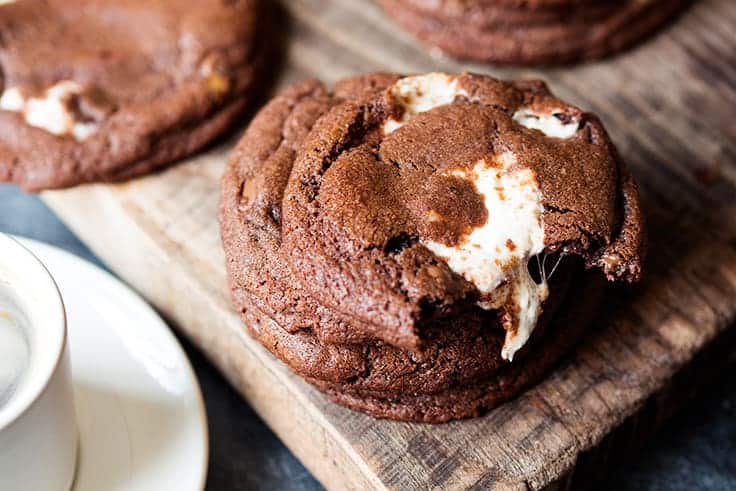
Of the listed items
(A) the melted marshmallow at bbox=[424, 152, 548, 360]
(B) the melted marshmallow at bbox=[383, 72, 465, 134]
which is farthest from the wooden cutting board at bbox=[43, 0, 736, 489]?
(B) the melted marshmallow at bbox=[383, 72, 465, 134]

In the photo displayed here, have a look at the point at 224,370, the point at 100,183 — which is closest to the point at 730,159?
the point at 224,370

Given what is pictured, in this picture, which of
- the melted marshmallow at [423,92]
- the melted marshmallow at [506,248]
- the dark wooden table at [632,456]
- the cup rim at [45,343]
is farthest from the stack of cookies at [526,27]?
the cup rim at [45,343]

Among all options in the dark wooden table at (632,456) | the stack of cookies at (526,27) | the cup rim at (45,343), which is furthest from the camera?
the stack of cookies at (526,27)

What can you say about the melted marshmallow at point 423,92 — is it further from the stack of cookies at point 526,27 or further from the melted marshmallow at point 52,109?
the melted marshmallow at point 52,109

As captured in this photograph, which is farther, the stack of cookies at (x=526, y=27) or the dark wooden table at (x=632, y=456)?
the stack of cookies at (x=526, y=27)

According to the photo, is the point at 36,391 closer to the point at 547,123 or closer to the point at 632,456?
the point at 547,123

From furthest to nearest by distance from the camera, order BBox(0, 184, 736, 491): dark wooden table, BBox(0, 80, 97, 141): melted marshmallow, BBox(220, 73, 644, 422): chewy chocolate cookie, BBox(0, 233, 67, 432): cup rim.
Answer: BBox(0, 80, 97, 141): melted marshmallow, BBox(0, 184, 736, 491): dark wooden table, BBox(220, 73, 644, 422): chewy chocolate cookie, BBox(0, 233, 67, 432): cup rim

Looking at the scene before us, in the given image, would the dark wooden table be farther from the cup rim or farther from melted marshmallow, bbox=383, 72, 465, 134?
melted marshmallow, bbox=383, 72, 465, 134
